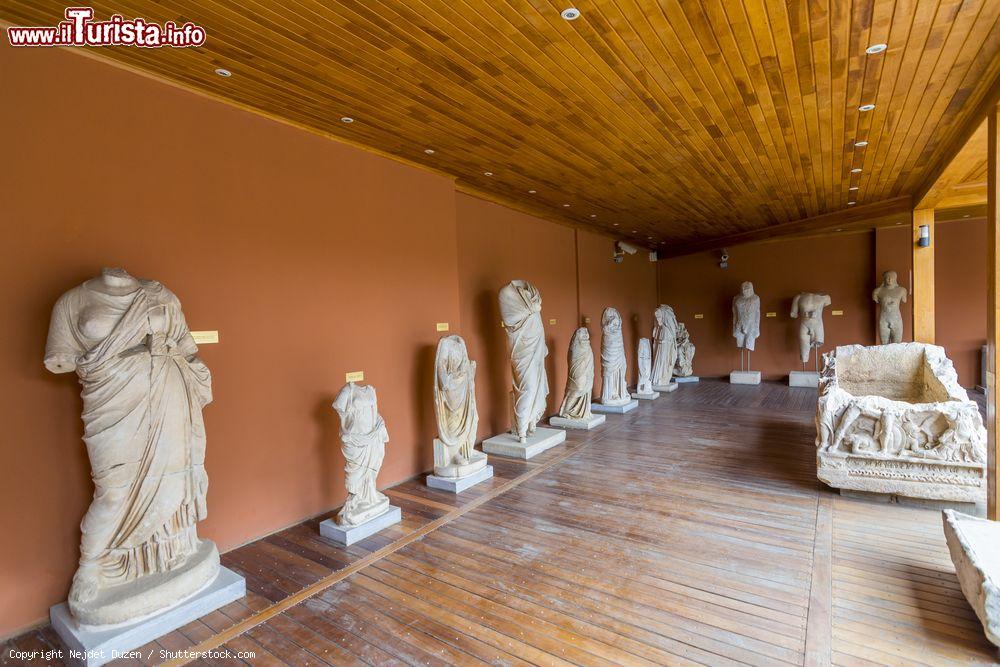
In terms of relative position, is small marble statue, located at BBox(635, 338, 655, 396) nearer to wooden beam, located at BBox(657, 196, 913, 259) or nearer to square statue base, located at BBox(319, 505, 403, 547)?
wooden beam, located at BBox(657, 196, 913, 259)

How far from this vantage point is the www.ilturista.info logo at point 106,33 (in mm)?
2672

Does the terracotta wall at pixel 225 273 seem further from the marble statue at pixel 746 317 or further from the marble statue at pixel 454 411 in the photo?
the marble statue at pixel 746 317

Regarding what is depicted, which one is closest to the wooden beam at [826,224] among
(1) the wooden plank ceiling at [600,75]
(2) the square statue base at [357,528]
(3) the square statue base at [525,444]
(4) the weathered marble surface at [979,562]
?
(1) the wooden plank ceiling at [600,75]

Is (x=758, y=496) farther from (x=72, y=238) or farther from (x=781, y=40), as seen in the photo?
(x=72, y=238)

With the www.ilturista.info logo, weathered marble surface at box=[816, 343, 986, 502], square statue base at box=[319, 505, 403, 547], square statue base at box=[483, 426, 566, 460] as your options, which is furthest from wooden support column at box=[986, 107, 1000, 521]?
the www.ilturista.info logo

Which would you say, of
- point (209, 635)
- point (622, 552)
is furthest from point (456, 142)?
point (209, 635)

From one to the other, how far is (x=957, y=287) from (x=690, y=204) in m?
6.08

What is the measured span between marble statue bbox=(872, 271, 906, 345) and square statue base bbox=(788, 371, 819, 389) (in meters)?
1.40

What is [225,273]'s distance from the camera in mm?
3641

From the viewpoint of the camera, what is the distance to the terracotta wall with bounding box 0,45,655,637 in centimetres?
275

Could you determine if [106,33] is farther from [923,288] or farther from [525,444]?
[923,288]

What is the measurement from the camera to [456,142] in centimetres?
467

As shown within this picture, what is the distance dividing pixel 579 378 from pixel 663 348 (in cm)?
396

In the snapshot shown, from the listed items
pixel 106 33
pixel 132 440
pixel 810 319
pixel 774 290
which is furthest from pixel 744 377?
pixel 106 33
